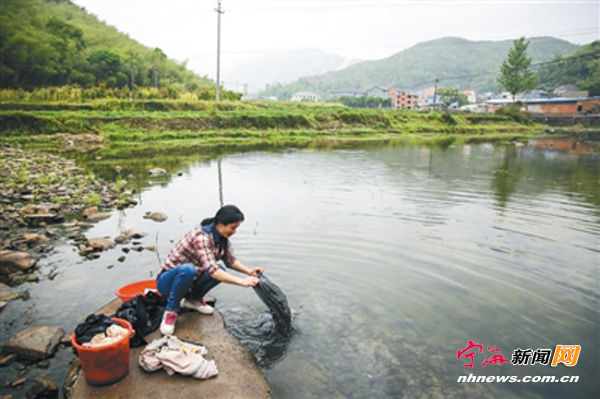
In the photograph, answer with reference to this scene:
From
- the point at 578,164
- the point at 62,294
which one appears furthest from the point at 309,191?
the point at 578,164

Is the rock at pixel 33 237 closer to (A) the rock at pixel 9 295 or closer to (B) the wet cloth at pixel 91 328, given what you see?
(A) the rock at pixel 9 295

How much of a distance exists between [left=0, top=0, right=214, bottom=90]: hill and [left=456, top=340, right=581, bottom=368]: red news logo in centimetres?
4390

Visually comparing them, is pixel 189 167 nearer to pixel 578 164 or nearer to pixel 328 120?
pixel 578 164

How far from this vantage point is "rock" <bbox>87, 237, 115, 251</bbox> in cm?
672

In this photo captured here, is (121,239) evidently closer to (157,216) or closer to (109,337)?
(157,216)

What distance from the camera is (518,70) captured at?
211 ft

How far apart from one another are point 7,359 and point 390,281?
4627mm

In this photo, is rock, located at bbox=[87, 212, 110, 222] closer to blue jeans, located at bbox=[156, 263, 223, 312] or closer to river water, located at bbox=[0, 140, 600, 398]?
river water, located at bbox=[0, 140, 600, 398]

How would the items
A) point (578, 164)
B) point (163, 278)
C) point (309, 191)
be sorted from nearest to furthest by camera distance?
point (163, 278), point (309, 191), point (578, 164)

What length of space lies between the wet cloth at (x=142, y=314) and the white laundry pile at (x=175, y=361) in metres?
0.41

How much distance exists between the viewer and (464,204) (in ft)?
34.3

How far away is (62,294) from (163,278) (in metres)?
2.06

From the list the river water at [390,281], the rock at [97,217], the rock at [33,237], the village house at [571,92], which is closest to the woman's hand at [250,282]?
the river water at [390,281]

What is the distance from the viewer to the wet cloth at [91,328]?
3.28 metres
